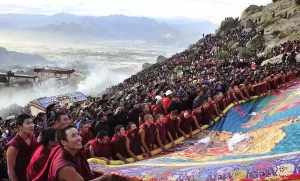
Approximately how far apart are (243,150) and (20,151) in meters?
5.09

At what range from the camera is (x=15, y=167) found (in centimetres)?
717

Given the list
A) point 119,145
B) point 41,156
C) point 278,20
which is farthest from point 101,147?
point 278,20

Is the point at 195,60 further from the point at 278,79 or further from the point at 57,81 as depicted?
the point at 57,81

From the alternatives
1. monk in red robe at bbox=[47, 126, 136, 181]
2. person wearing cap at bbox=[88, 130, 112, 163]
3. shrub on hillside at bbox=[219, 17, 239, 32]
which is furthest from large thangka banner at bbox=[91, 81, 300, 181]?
shrub on hillside at bbox=[219, 17, 239, 32]

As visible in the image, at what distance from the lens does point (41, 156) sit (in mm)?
6441

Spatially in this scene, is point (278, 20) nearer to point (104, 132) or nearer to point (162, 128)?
point (162, 128)

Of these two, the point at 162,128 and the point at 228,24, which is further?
the point at 228,24

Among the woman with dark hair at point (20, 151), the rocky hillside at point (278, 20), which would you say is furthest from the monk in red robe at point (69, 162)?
the rocky hillside at point (278, 20)

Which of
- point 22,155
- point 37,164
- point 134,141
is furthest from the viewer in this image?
point 134,141

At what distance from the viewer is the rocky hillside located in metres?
42.1

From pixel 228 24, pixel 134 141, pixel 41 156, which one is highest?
pixel 228 24

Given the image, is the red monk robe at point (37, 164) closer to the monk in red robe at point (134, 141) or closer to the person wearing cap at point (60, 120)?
the person wearing cap at point (60, 120)

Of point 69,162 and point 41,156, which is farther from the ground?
point 69,162

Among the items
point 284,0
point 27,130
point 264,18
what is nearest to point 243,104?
point 27,130
